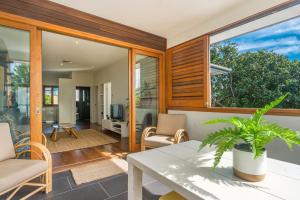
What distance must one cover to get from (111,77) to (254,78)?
491 centimetres

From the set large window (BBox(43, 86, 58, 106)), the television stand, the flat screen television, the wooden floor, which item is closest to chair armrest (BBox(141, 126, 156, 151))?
the wooden floor

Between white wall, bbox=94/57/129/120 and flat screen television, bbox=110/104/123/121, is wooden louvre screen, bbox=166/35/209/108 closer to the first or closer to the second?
white wall, bbox=94/57/129/120

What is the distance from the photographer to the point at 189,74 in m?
3.27

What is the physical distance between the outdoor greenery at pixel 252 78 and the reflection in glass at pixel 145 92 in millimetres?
1285

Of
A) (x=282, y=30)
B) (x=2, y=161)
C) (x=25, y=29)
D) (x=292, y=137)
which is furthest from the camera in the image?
(x=282, y=30)

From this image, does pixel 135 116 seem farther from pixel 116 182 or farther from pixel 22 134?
pixel 22 134

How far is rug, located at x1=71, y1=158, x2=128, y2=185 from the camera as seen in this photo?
2.29 m

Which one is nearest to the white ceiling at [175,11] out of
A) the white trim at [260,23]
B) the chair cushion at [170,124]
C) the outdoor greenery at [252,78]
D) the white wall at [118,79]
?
the white trim at [260,23]

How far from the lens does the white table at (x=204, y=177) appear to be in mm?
862

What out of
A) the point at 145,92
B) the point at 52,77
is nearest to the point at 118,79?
the point at 145,92

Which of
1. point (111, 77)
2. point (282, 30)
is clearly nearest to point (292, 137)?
point (282, 30)

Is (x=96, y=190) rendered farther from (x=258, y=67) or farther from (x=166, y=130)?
(x=258, y=67)

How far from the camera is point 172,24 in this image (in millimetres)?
3107

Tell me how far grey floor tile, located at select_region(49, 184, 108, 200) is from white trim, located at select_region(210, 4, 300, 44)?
9.86 ft
